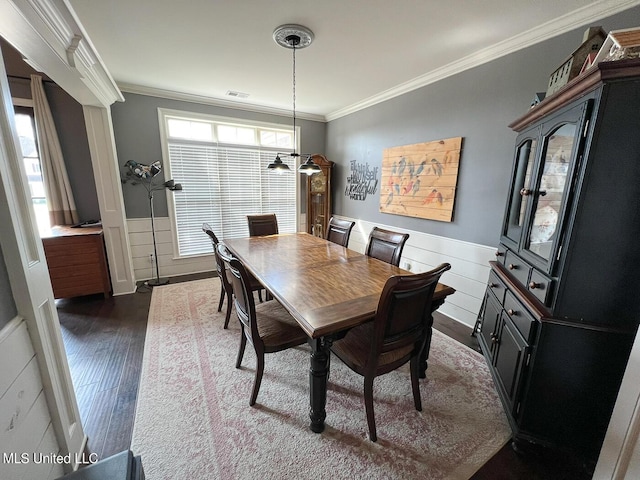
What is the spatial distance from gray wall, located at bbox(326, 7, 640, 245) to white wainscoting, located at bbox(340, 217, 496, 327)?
0.09 m

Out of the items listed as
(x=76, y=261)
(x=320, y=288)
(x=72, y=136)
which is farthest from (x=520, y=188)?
(x=72, y=136)

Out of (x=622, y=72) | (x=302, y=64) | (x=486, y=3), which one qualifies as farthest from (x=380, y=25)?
(x=622, y=72)

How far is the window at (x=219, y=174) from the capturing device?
3.77 m

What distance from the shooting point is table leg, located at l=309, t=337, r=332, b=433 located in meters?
1.34

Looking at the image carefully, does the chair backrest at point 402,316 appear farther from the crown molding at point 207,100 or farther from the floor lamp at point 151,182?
the crown molding at point 207,100

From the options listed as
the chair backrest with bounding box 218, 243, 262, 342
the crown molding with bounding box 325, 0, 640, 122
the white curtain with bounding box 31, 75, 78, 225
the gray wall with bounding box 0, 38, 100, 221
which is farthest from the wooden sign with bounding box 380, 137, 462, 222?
the white curtain with bounding box 31, 75, 78, 225

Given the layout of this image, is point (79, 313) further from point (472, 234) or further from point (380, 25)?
point (472, 234)

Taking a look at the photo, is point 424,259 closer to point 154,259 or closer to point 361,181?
point 361,181

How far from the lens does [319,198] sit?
15.4 ft

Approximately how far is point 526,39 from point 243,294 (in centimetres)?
294

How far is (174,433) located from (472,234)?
2.89m

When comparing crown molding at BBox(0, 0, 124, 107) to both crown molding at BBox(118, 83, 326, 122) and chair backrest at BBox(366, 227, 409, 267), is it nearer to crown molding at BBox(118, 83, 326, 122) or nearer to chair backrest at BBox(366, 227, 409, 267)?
crown molding at BBox(118, 83, 326, 122)

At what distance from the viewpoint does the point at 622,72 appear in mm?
998

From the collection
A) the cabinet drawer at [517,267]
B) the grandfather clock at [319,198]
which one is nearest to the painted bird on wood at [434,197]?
the cabinet drawer at [517,267]
